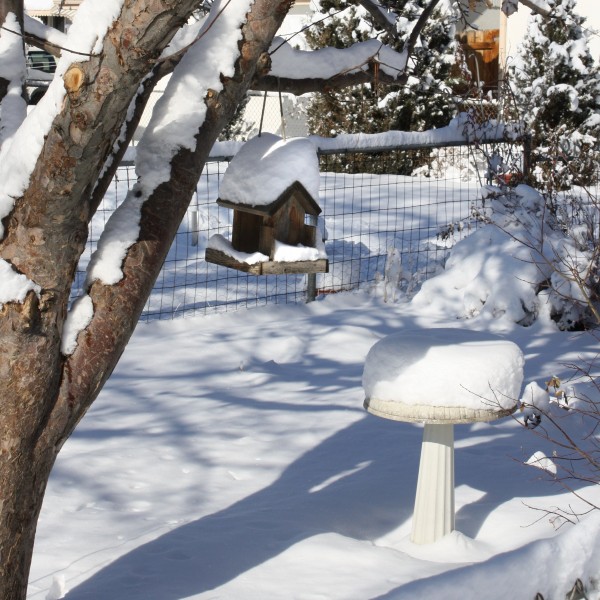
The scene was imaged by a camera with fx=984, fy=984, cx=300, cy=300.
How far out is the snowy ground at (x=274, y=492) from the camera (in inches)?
143

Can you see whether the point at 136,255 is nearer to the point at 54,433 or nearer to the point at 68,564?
the point at 54,433

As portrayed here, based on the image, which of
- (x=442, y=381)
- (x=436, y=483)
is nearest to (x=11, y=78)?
(x=442, y=381)

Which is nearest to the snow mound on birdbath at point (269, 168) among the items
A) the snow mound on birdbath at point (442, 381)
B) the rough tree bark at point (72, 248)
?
the rough tree bark at point (72, 248)

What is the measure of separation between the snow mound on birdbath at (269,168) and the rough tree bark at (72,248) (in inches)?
23.8

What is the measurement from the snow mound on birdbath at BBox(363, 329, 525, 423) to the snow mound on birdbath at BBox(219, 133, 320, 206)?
0.80 meters

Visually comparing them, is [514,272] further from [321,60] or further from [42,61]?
[42,61]

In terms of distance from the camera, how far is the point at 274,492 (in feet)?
15.4

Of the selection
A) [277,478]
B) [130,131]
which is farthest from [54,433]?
[277,478]

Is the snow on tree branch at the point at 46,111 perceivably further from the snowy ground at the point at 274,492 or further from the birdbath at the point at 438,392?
the birdbath at the point at 438,392

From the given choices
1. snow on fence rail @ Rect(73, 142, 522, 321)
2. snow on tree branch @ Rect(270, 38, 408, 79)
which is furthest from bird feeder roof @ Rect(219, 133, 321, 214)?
snow on fence rail @ Rect(73, 142, 522, 321)

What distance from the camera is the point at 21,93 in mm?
3355

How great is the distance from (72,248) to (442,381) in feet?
5.31

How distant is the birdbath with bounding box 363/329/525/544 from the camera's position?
3.78 m

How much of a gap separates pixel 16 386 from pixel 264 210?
130 cm
